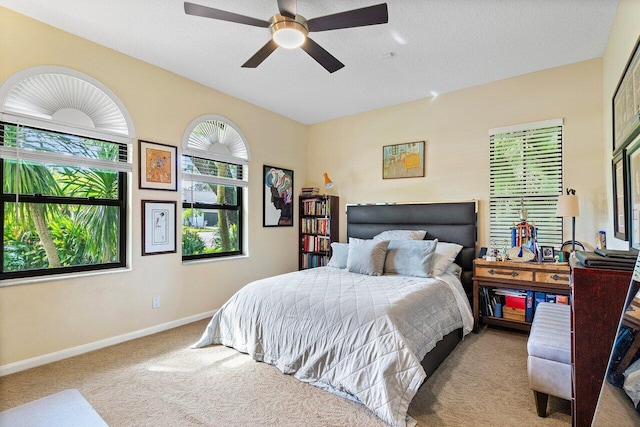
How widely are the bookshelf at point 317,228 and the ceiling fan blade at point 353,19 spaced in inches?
111

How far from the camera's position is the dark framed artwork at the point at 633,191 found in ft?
6.21

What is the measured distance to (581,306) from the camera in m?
1.59

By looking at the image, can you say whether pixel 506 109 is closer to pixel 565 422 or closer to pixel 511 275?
pixel 511 275

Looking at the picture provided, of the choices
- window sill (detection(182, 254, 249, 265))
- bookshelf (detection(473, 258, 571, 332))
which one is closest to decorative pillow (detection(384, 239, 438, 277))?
bookshelf (detection(473, 258, 571, 332))

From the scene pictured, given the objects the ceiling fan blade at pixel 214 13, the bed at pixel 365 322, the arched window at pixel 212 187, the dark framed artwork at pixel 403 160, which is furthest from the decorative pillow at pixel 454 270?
the ceiling fan blade at pixel 214 13

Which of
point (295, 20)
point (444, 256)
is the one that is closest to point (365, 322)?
point (444, 256)

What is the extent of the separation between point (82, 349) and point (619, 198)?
4677 millimetres

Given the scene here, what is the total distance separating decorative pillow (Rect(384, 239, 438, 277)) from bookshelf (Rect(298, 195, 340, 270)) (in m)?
1.52

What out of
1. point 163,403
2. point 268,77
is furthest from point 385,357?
point 268,77

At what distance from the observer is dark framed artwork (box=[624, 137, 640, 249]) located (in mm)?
1894

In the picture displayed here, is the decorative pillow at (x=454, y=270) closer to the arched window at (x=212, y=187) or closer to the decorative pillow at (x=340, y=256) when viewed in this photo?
the decorative pillow at (x=340, y=256)

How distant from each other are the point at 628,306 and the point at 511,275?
2431 mm

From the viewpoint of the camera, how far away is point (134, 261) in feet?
10.5

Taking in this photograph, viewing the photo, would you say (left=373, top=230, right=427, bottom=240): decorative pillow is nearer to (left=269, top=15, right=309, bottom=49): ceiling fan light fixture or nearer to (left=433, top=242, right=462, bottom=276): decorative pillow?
(left=433, top=242, right=462, bottom=276): decorative pillow
